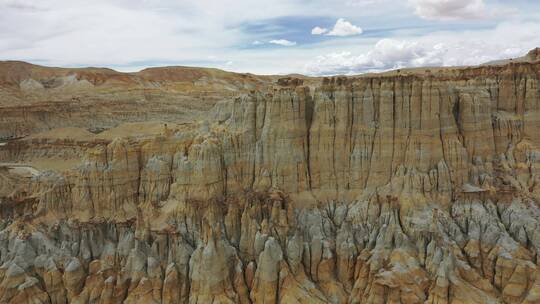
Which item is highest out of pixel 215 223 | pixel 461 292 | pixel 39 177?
pixel 39 177

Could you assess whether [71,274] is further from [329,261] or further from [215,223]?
[329,261]

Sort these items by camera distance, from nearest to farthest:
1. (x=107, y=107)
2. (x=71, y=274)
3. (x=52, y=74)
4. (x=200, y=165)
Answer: (x=71, y=274) < (x=200, y=165) < (x=107, y=107) < (x=52, y=74)

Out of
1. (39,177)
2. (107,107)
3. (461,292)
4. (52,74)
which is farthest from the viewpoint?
(52,74)

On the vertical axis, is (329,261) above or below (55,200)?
below

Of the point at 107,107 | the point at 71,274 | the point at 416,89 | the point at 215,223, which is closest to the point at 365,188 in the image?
the point at 416,89

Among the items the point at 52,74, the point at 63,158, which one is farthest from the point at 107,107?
the point at 52,74

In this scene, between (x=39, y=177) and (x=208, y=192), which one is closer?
(x=208, y=192)
